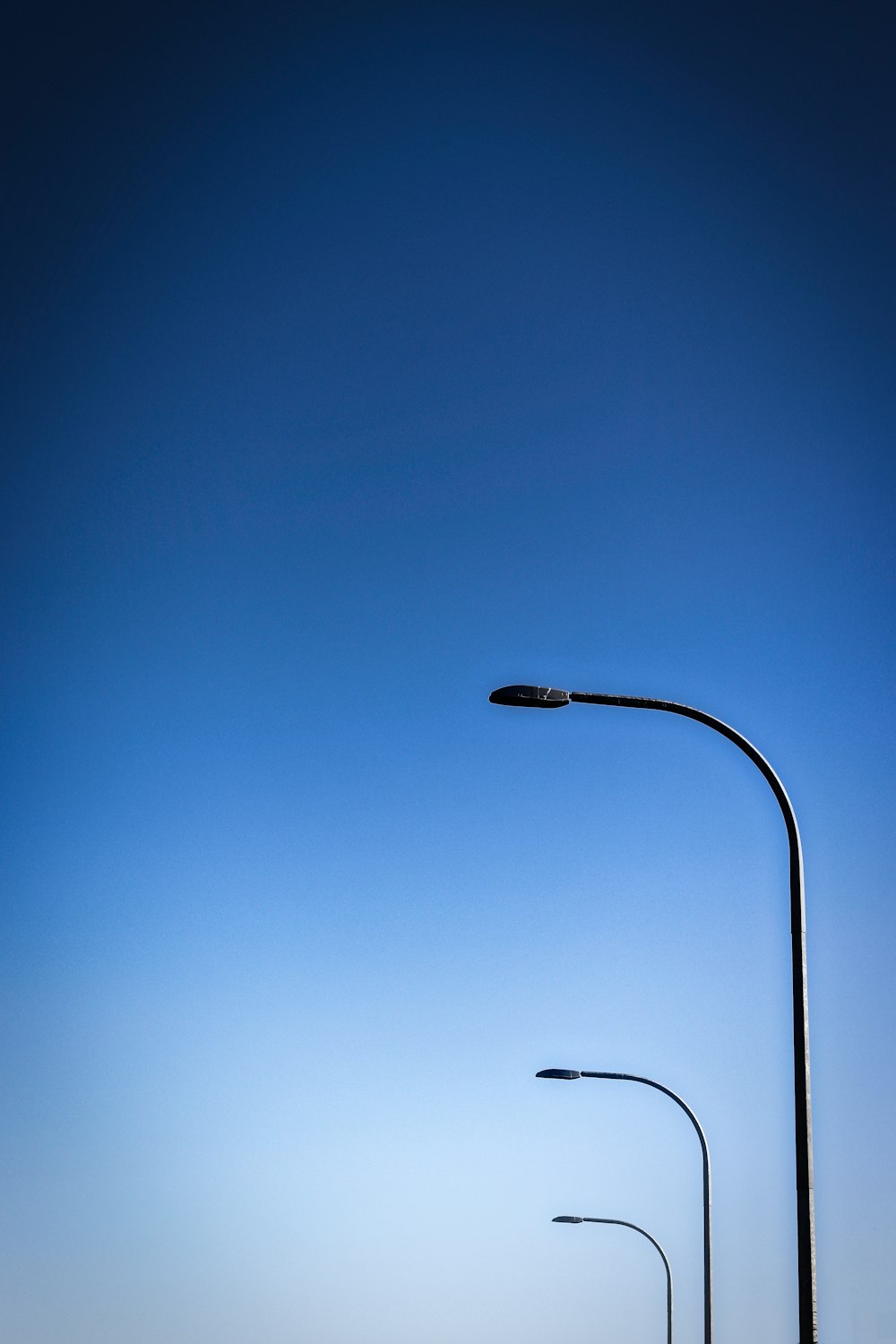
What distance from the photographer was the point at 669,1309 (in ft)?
112

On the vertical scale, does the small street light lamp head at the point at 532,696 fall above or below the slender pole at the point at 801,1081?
above

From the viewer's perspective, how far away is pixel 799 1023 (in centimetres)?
1339

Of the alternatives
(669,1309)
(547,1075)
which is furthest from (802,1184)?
(669,1309)

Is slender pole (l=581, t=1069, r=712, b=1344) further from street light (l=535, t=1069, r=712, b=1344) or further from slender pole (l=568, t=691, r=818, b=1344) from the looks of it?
slender pole (l=568, t=691, r=818, b=1344)

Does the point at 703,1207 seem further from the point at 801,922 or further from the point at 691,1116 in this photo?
the point at 801,922

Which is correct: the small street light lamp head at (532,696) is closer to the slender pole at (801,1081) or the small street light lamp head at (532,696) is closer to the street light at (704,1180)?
the slender pole at (801,1081)

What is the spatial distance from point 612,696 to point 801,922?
2841 mm

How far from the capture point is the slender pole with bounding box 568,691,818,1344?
42.1ft

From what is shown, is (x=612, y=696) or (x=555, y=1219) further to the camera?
(x=555, y=1219)

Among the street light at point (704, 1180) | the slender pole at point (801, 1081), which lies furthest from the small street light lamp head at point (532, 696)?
the street light at point (704, 1180)

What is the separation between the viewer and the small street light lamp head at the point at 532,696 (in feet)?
50.0

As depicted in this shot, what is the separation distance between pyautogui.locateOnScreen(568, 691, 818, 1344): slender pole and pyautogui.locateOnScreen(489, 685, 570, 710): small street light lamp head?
1.73 meters

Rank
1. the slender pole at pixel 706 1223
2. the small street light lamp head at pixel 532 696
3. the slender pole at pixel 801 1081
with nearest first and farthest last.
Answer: the slender pole at pixel 801 1081 → the small street light lamp head at pixel 532 696 → the slender pole at pixel 706 1223

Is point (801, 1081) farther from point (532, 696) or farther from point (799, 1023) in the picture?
point (532, 696)
